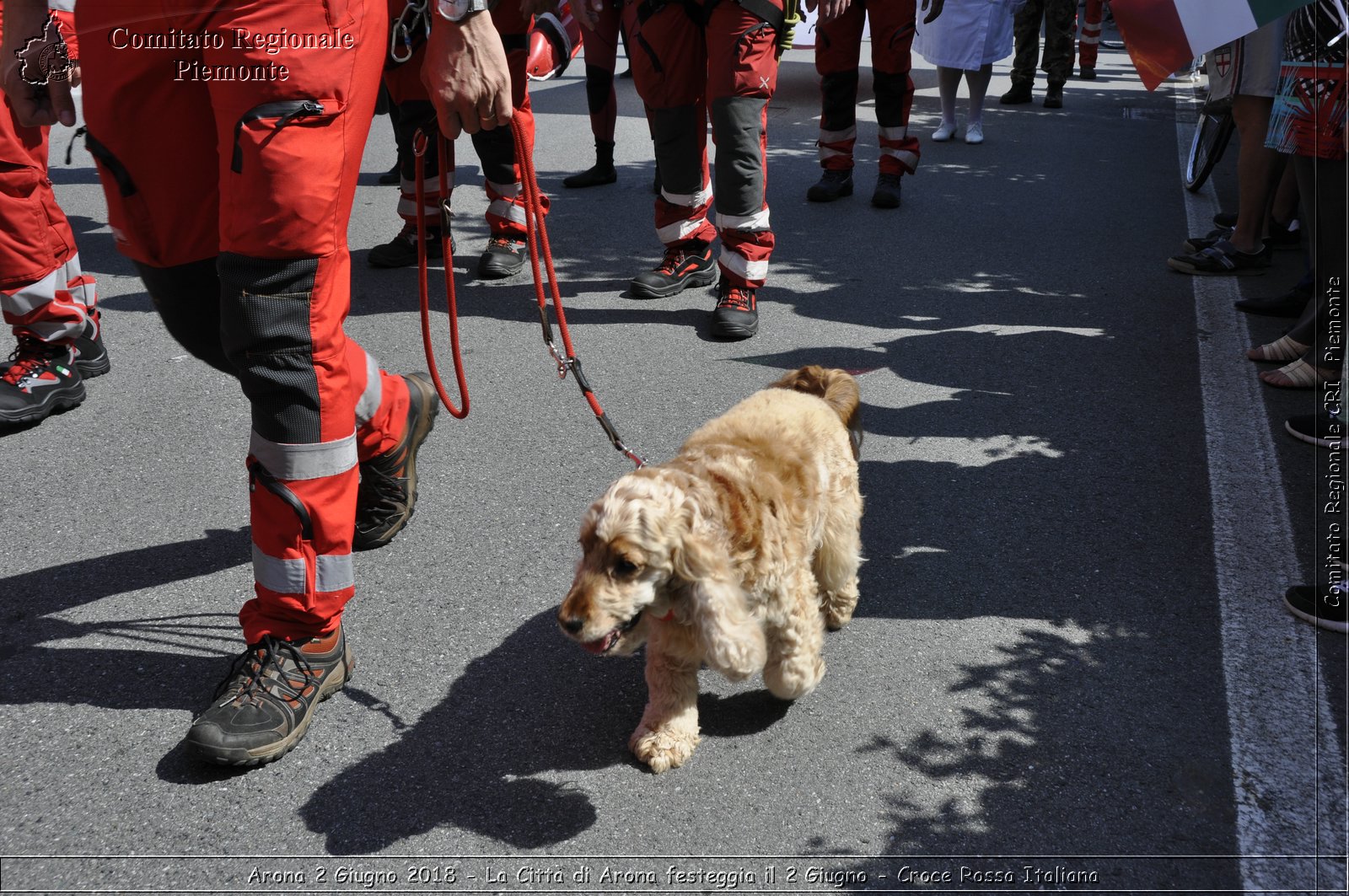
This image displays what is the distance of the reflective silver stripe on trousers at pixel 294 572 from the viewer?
2514 mm

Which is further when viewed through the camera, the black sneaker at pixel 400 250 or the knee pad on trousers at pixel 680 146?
the black sneaker at pixel 400 250

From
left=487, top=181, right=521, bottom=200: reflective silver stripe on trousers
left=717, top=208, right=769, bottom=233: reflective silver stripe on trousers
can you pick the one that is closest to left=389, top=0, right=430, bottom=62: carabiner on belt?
left=717, top=208, right=769, bottom=233: reflective silver stripe on trousers

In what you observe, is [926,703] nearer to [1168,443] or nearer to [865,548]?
[865,548]

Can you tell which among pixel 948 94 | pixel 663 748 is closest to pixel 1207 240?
A: pixel 948 94

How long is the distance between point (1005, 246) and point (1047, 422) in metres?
2.62

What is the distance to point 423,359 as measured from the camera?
15.8 ft

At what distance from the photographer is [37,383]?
414cm

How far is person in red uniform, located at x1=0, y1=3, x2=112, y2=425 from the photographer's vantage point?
A: 395 centimetres

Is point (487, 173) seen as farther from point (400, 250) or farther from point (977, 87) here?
point (977, 87)

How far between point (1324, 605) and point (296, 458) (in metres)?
2.87

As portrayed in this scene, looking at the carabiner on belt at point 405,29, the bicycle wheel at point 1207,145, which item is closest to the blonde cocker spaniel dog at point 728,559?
the carabiner on belt at point 405,29

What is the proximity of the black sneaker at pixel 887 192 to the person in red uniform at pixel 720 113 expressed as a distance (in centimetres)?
216

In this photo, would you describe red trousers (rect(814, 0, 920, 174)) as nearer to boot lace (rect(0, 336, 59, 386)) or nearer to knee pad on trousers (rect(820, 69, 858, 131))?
knee pad on trousers (rect(820, 69, 858, 131))

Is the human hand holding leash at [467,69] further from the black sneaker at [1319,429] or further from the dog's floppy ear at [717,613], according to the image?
the black sneaker at [1319,429]
